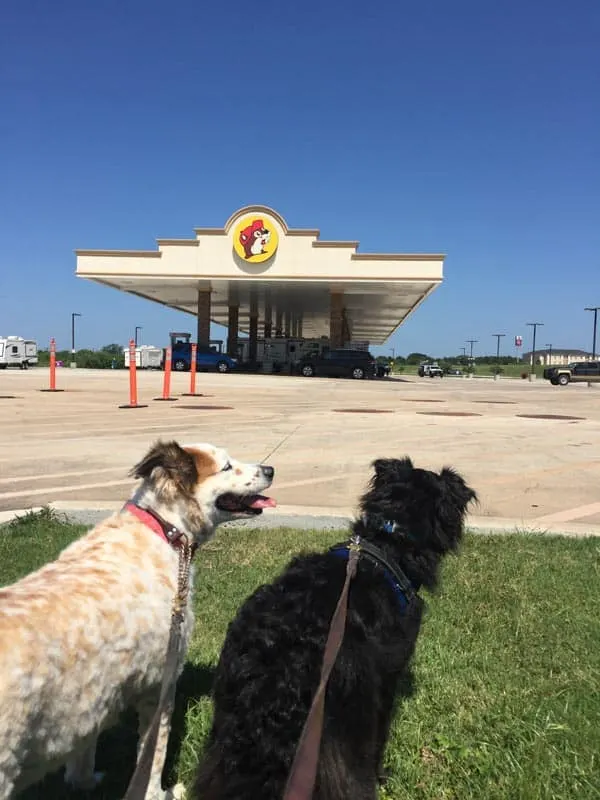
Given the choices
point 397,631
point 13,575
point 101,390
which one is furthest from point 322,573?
point 101,390

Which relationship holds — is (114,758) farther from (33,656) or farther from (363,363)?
(363,363)

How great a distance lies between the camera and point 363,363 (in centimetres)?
4131

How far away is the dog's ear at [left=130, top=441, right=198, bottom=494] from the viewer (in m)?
2.50

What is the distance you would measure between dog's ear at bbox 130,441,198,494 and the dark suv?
38.6 metres

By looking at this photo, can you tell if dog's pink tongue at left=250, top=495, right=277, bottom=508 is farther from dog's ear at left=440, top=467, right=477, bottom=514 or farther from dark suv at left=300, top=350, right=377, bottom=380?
dark suv at left=300, top=350, right=377, bottom=380

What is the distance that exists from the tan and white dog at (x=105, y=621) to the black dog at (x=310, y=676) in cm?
35

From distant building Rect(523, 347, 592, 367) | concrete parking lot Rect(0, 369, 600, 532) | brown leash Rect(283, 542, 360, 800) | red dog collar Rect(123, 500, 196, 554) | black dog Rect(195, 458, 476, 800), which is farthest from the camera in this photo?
distant building Rect(523, 347, 592, 367)

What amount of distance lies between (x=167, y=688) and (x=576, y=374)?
2237 inches

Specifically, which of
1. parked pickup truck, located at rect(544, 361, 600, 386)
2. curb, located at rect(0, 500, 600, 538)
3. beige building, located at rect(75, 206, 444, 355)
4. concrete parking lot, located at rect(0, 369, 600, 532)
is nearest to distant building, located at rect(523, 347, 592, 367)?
parked pickup truck, located at rect(544, 361, 600, 386)

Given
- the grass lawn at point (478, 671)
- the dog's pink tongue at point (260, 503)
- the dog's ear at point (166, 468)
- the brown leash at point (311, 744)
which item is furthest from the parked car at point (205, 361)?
the brown leash at point (311, 744)

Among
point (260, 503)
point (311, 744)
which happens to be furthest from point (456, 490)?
point (311, 744)

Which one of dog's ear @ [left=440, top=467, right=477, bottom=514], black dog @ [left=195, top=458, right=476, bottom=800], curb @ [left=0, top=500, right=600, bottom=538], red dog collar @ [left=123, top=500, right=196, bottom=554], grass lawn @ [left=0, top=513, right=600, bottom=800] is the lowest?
grass lawn @ [left=0, top=513, right=600, bottom=800]

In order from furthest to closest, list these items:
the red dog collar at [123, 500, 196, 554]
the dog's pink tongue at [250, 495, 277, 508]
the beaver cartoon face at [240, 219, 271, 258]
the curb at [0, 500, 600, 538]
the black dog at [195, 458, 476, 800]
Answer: the beaver cartoon face at [240, 219, 271, 258] < the curb at [0, 500, 600, 538] < the dog's pink tongue at [250, 495, 277, 508] < the red dog collar at [123, 500, 196, 554] < the black dog at [195, 458, 476, 800]

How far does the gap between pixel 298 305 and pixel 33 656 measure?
54.0 meters
